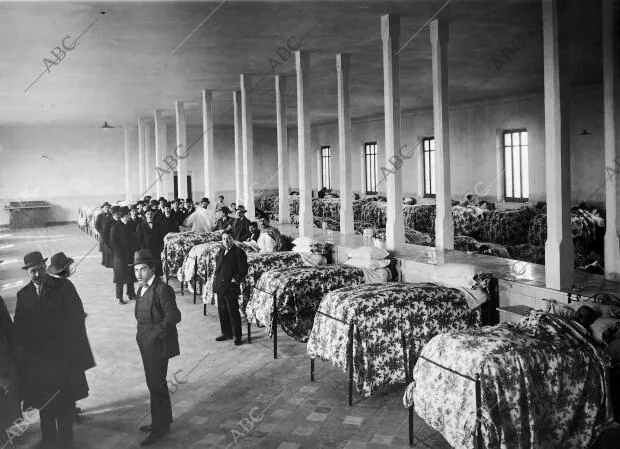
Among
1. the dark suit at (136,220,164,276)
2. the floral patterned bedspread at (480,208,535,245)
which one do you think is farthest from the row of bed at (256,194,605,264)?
the dark suit at (136,220,164,276)

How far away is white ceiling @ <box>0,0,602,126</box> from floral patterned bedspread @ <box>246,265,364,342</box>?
4.33m

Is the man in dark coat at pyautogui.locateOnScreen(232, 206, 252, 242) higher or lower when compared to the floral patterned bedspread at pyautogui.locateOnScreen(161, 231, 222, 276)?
higher

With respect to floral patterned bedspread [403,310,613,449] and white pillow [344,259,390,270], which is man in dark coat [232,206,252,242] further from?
floral patterned bedspread [403,310,613,449]

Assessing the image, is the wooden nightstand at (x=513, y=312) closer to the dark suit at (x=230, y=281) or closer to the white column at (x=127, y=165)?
the dark suit at (x=230, y=281)

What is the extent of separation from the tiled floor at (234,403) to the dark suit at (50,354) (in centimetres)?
42

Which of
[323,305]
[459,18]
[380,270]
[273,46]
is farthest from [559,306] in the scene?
[273,46]

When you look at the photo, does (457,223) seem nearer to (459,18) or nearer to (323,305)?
(459,18)

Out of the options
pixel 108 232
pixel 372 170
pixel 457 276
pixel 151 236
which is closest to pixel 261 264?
pixel 457 276

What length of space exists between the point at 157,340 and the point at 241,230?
25.8ft

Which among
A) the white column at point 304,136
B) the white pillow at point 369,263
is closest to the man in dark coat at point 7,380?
the white pillow at point 369,263

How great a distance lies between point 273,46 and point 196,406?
860cm

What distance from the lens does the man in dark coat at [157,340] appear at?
6008 mm

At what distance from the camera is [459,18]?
10930 mm

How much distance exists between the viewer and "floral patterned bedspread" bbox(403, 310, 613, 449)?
4773 millimetres
